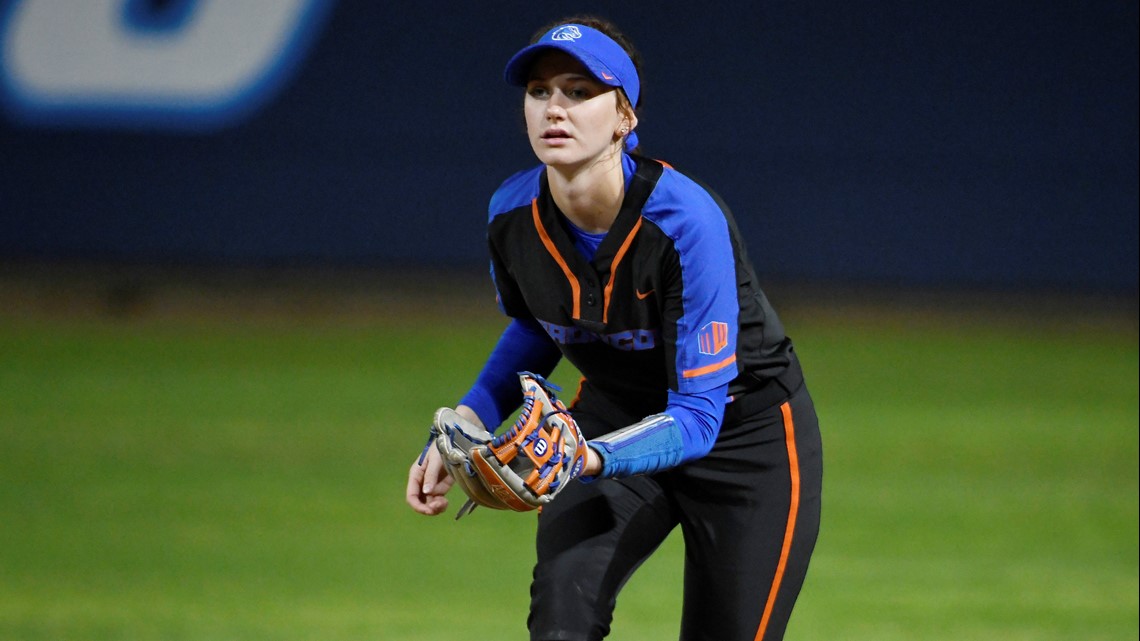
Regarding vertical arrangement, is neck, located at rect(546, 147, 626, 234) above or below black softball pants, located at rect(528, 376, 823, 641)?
above

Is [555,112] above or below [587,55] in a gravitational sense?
below

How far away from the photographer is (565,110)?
119 inches

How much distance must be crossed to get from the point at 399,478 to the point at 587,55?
4.18 metres

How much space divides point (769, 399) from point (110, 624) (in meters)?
2.66

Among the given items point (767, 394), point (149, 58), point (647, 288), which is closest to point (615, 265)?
point (647, 288)

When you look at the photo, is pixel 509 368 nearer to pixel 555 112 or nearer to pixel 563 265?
pixel 563 265

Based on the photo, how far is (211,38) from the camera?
10102 millimetres

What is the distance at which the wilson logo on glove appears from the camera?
2705mm

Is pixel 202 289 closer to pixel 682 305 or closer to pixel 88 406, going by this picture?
pixel 88 406

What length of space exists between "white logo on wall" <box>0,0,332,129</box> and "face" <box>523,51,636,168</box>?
7524mm

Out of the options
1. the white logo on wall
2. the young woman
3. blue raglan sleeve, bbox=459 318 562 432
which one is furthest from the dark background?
the young woman

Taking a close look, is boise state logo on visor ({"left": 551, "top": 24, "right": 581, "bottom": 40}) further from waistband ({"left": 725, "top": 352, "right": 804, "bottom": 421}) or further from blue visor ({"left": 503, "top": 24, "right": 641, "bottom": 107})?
waistband ({"left": 725, "top": 352, "right": 804, "bottom": 421})

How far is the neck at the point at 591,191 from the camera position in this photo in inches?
123

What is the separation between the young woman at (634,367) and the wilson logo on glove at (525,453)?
113mm
